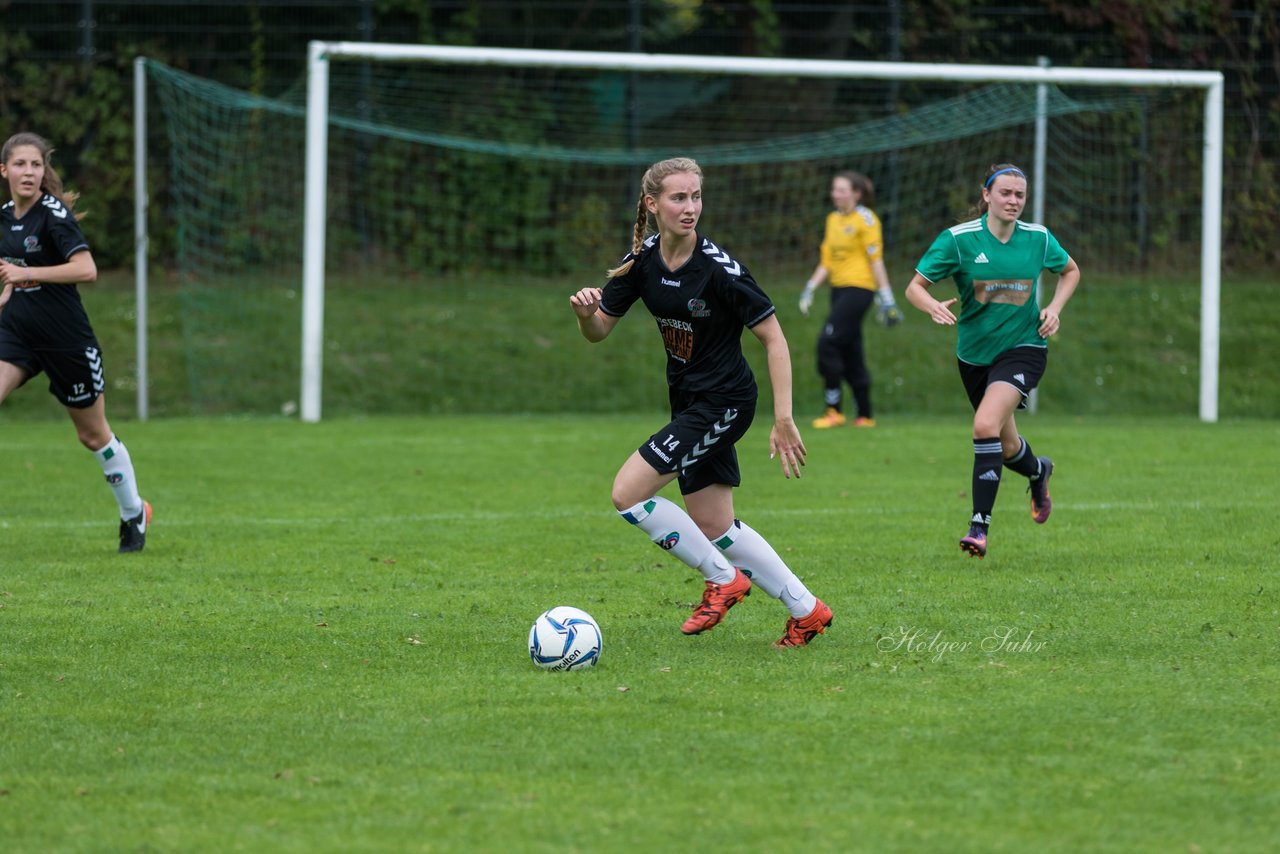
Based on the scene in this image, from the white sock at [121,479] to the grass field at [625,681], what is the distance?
293mm

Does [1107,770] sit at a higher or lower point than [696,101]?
lower

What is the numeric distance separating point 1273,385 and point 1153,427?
3282 millimetres

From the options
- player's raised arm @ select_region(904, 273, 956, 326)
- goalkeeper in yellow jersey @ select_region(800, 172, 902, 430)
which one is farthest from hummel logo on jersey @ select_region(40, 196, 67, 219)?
goalkeeper in yellow jersey @ select_region(800, 172, 902, 430)

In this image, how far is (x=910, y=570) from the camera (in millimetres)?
7781

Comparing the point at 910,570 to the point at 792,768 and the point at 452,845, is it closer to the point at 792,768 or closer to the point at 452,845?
the point at 792,768

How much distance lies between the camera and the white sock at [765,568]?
607 cm

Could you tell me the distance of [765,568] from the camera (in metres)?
6.12

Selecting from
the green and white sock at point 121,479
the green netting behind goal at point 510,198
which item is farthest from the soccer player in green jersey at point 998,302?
the green netting behind goal at point 510,198

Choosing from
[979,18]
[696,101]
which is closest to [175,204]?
[696,101]

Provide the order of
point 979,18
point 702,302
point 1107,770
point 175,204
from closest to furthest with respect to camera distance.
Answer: point 1107,770 → point 702,302 → point 175,204 → point 979,18

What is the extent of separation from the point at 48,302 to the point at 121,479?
1.00 m

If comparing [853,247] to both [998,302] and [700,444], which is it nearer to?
[998,302]

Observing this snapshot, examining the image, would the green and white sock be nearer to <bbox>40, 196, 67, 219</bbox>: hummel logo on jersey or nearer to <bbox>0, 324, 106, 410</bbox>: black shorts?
<bbox>0, 324, 106, 410</bbox>: black shorts

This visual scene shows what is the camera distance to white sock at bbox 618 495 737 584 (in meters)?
6.11
